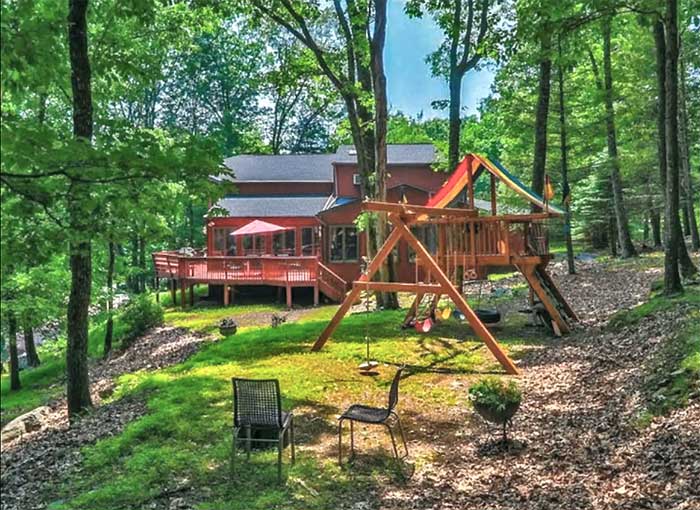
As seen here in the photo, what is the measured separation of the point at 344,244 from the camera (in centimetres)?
2577

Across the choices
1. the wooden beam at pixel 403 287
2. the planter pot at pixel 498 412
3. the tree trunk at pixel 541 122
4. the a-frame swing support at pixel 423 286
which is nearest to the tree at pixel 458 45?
the tree trunk at pixel 541 122

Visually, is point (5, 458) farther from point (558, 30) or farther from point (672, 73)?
point (672, 73)

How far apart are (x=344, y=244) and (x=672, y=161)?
17.1m

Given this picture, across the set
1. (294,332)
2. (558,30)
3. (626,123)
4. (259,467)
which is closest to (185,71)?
(626,123)

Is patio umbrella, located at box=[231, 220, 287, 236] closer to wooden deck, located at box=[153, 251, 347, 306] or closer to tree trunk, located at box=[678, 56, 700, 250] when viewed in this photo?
wooden deck, located at box=[153, 251, 347, 306]

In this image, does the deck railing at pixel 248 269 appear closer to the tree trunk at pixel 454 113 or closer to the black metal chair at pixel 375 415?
the tree trunk at pixel 454 113

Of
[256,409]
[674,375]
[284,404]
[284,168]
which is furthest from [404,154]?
[256,409]

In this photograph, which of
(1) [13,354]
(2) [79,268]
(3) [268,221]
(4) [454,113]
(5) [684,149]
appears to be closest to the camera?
(2) [79,268]

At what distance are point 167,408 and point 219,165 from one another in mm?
4512

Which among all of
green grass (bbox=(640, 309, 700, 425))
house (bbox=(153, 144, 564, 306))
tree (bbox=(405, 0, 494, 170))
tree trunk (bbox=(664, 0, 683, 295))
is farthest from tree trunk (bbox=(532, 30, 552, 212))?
green grass (bbox=(640, 309, 700, 425))

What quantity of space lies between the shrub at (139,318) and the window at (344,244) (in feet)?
29.1

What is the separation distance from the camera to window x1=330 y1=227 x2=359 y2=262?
25703 mm

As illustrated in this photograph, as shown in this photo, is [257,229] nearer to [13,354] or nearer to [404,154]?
[404,154]

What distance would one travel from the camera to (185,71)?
152 ft
